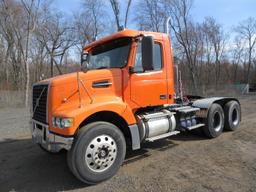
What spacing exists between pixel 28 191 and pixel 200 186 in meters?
2.85

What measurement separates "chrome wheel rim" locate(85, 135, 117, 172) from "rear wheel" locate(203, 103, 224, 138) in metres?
3.59

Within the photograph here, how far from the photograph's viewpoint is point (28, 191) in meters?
4.04

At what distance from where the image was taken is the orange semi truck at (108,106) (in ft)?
13.4

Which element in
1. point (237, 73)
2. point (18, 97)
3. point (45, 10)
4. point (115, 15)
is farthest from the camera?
point (237, 73)

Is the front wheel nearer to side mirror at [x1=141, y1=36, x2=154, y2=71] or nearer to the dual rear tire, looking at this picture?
side mirror at [x1=141, y1=36, x2=154, y2=71]

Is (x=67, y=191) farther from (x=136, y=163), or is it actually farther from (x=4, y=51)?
(x=4, y=51)

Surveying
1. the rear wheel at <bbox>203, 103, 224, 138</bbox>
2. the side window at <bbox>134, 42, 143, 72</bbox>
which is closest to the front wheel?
the side window at <bbox>134, 42, 143, 72</bbox>

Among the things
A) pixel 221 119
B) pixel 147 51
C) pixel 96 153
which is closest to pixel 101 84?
pixel 147 51

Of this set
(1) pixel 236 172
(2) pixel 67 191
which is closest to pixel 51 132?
(2) pixel 67 191

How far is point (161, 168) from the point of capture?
15.7 feet

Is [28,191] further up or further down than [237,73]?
further down

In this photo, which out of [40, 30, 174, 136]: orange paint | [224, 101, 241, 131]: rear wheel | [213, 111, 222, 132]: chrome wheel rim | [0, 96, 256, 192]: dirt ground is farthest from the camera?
[224, 101, 241, 131]: rear wheel

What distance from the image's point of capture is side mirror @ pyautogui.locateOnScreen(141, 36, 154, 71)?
15.5 feet

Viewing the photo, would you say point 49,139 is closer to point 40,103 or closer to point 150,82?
point 40,103
